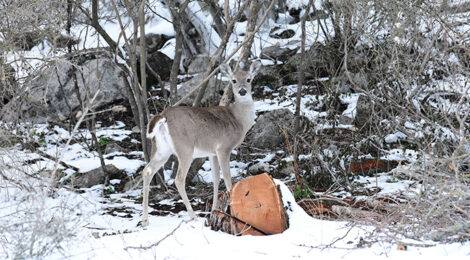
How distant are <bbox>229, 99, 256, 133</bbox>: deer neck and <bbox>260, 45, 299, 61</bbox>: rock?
15.7 feet

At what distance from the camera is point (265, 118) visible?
31.8 ft

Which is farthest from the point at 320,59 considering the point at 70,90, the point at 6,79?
the point at 6,79

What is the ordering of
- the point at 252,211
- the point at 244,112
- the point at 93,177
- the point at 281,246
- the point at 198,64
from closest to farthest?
the point at 281,246
the point at 252,211
the point at 244,112
the point at 93,177
the point at 198,64

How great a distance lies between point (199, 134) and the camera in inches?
264

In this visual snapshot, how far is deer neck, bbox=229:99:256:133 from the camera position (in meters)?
7.36

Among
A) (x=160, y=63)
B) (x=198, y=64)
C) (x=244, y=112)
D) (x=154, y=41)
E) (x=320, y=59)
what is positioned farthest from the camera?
(x=154, y=41)

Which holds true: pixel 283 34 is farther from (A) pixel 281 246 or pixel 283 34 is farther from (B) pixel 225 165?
A: (A) pixel 281 246

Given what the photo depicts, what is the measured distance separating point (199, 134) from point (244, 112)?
918mm

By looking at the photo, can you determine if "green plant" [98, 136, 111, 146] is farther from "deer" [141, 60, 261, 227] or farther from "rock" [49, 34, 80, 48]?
"deer" [141, 60, 261, 227]

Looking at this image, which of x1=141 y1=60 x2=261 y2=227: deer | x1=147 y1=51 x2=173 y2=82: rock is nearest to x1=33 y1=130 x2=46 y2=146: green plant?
x1=147 y1=51 x2=173 y2=82: rock

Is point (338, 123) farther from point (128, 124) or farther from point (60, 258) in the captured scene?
point (60, 258)

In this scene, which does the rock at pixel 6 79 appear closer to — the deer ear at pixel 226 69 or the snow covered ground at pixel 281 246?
the snow covered ground at pixel 281 246

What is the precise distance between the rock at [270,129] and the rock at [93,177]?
7.62 ft

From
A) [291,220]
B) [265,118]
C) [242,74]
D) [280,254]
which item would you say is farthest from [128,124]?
[280,254]
